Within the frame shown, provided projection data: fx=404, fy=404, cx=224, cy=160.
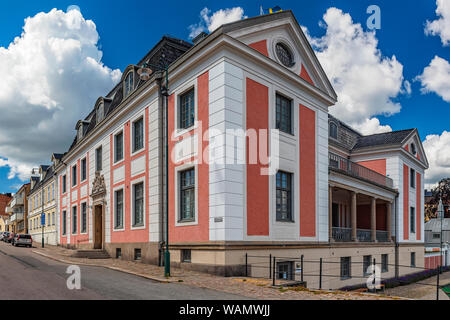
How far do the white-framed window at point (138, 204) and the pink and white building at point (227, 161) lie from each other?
0.07 metres

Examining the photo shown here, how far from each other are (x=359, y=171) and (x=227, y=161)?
14945 mm

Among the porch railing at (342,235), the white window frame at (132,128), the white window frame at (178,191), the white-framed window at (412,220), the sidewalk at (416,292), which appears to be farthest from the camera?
the white-framed window at (412,220)

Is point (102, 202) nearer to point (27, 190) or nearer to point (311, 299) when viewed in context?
point (311, 299)

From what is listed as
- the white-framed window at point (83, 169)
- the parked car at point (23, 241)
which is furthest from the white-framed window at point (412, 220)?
the parked car at point (23, 241)

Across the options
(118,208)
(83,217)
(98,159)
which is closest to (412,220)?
(118,208)

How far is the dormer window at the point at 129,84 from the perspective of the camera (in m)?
22.8

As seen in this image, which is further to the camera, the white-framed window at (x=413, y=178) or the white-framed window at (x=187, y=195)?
the white-framed window at (x=413, y=178)

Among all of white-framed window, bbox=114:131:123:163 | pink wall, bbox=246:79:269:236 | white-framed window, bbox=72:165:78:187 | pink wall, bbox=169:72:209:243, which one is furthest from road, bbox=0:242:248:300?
white-framed window, bbox=72:165:78:187

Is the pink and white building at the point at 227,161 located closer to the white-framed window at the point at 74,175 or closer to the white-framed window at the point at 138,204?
the white-framed window at the point at 138,204

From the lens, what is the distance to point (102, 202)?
998 inches

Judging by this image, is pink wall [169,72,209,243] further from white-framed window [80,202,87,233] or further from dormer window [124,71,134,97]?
white-framed window [80,202,87,233]

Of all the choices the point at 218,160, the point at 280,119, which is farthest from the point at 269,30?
the point at 218,160

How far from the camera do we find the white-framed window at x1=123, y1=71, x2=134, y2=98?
2279cm

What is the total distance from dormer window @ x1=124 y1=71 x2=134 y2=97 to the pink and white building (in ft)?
0.21
